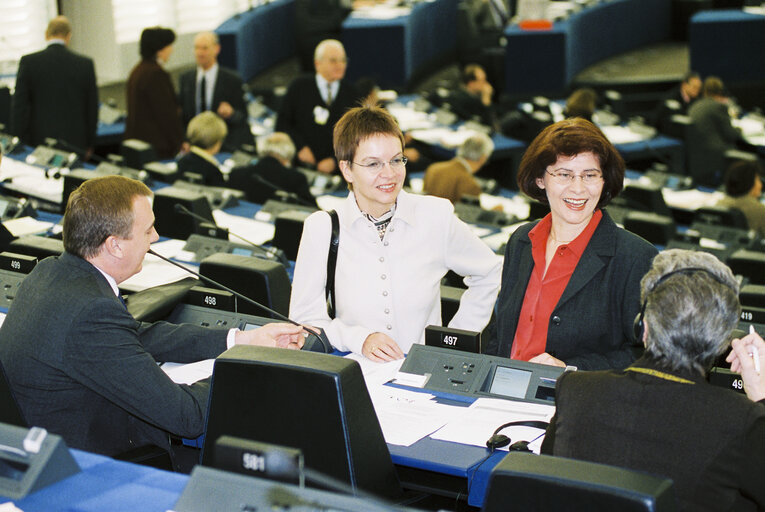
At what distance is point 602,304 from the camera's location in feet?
8.72

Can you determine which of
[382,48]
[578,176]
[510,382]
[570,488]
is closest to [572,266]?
[578,176]

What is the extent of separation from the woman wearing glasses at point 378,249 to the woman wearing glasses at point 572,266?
0.23 meters

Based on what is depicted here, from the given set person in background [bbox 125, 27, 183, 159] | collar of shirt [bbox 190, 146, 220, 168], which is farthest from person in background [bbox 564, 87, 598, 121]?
collar of shirt [bbox 190, 146, 220, 168]

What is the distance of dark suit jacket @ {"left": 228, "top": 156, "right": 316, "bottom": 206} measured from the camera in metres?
5.66

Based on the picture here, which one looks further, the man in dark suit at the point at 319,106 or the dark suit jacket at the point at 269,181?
the man in dark suit at the point at 319,106

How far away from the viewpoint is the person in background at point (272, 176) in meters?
A: 5.66

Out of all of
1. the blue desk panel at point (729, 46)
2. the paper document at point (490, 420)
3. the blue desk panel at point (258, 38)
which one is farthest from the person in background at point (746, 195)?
the blue desk panel at point (258, 38)

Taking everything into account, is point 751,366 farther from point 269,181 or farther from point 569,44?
point 569,44

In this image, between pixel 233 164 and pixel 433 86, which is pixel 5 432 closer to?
pixel 233 164

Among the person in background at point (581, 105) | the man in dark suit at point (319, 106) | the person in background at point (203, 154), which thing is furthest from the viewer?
the person in background at point (581, 105)

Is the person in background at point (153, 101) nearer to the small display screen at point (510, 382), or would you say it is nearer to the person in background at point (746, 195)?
the person in background at point (746, 195)

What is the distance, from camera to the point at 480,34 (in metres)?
12.1

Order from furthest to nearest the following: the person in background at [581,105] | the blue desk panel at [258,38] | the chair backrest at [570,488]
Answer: the blue desk panel at [258,38] < the person in background at [581,105] < the chair backrest at [570,488]

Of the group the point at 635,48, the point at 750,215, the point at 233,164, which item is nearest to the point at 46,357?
the point at 233,164
